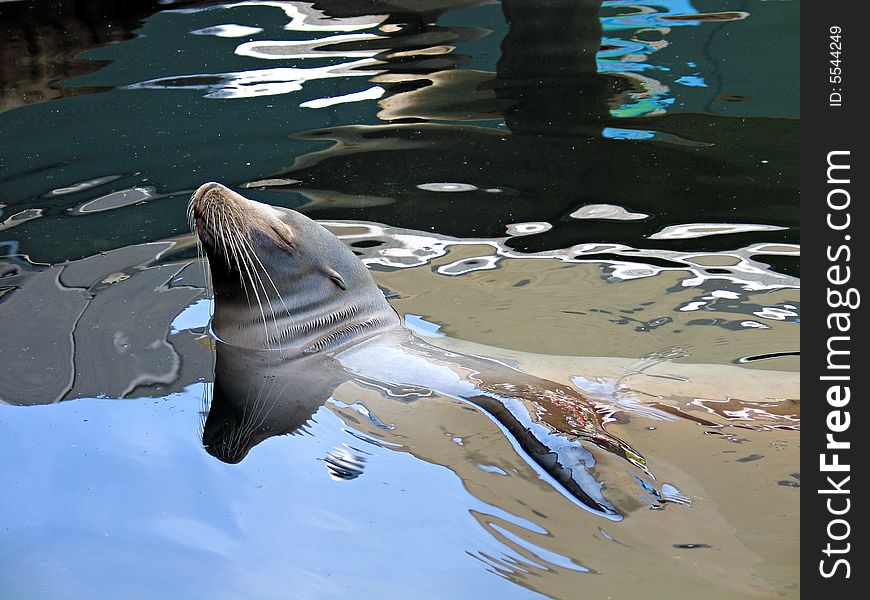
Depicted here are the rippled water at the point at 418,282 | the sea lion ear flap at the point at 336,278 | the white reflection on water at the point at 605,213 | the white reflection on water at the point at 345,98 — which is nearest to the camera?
the rippled water at the point at 418,282

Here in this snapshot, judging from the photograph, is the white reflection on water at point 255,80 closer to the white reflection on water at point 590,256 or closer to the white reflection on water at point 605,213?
the white reflection on water at point 590,256

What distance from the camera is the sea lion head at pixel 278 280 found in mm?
3533

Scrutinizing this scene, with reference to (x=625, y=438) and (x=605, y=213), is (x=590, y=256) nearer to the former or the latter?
(x=605, y=213)

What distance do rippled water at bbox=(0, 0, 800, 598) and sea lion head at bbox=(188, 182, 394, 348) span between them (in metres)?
0.18

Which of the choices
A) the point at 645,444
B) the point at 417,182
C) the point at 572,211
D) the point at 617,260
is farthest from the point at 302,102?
the point at 645,444

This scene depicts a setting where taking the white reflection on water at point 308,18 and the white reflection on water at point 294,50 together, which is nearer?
the white reflection on water at point 294,50

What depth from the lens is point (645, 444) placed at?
9.20ft

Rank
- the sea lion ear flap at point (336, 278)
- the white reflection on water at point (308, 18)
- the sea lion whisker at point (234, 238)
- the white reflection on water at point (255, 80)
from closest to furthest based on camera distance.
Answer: the sea lion whisker at point (234, 238), the sea lion ear flap at point (336, 278), the white reflection on water at point (255, 80), the white reflection on water at point (308, 18)

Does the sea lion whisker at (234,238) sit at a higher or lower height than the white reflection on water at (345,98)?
lower

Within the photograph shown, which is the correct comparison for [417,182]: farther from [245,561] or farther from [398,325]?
[245,561]

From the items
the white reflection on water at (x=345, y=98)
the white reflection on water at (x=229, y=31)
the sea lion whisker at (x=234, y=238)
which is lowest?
the sea lion whisker at (x=234, y=238)

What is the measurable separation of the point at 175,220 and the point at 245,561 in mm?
2612

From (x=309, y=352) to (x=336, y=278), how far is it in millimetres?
306

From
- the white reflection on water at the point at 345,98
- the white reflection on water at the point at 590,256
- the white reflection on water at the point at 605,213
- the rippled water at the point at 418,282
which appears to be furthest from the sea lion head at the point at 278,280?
the white reflection on water at the point at 345,98
